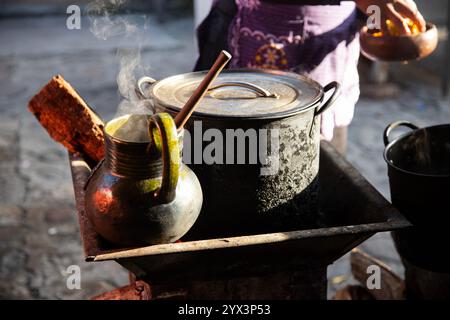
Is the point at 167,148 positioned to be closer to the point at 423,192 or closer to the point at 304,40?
the point at 423,192

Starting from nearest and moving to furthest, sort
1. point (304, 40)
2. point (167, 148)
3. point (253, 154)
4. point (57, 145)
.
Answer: point (167, 148) < point (253, 154) < point (304, 40) < point (57, 145)

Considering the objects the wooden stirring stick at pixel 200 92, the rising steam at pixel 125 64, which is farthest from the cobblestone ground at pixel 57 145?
the wooden stirring stick at pixel 200 92

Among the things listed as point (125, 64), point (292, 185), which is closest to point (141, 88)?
point (125, 64)

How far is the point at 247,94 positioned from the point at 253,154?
257 millimetres

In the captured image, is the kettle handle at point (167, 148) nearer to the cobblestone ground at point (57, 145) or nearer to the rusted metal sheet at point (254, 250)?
the rusted metal sheet at point (254, 250)

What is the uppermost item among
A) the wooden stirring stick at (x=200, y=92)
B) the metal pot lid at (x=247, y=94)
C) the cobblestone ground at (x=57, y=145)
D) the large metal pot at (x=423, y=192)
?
the wooden stirring stick at (x=200, y=92)

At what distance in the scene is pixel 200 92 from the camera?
1.78 m

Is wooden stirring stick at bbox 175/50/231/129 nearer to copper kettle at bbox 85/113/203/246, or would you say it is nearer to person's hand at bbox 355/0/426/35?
copper kettle at bbox 85/113/203/246

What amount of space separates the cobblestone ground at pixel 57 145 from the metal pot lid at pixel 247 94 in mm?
524

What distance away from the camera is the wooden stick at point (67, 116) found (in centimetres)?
235

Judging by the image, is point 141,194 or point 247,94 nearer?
point 141,194

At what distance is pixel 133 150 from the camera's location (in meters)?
1.76

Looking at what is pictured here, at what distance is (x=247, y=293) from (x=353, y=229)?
472 millimetres

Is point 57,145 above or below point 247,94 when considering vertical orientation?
below
